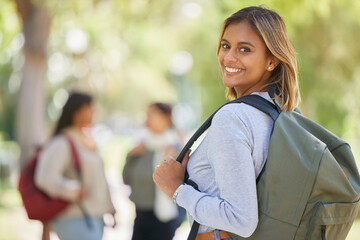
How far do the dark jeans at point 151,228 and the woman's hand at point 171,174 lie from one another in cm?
320

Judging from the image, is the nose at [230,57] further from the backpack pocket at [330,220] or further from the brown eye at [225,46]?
the backpack pocket at [330,220]

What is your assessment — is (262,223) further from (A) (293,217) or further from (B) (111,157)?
(B) (111,157)

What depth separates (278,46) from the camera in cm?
190

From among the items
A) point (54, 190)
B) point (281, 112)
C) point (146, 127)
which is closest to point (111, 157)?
point (146, 127)

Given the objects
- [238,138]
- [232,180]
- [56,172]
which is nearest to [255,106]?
[238,138]

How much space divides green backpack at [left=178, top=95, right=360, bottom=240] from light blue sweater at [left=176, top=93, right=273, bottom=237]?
46 mm

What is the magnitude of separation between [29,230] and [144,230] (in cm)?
422

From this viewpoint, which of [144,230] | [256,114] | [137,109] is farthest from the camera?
[137,109]

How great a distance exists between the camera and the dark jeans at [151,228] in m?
5.03

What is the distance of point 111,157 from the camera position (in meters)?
23.5

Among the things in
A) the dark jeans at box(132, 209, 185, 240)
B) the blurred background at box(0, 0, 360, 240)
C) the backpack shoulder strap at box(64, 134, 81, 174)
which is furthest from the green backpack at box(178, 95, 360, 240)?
the blurred background at box(0, 0, 360, 240)

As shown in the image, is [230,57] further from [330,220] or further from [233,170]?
[330,220]

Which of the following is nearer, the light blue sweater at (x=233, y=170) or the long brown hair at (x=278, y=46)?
the light blue sweater at (x=233, y=170)

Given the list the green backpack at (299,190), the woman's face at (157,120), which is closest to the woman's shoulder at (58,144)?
the woman's face at (157,120)
